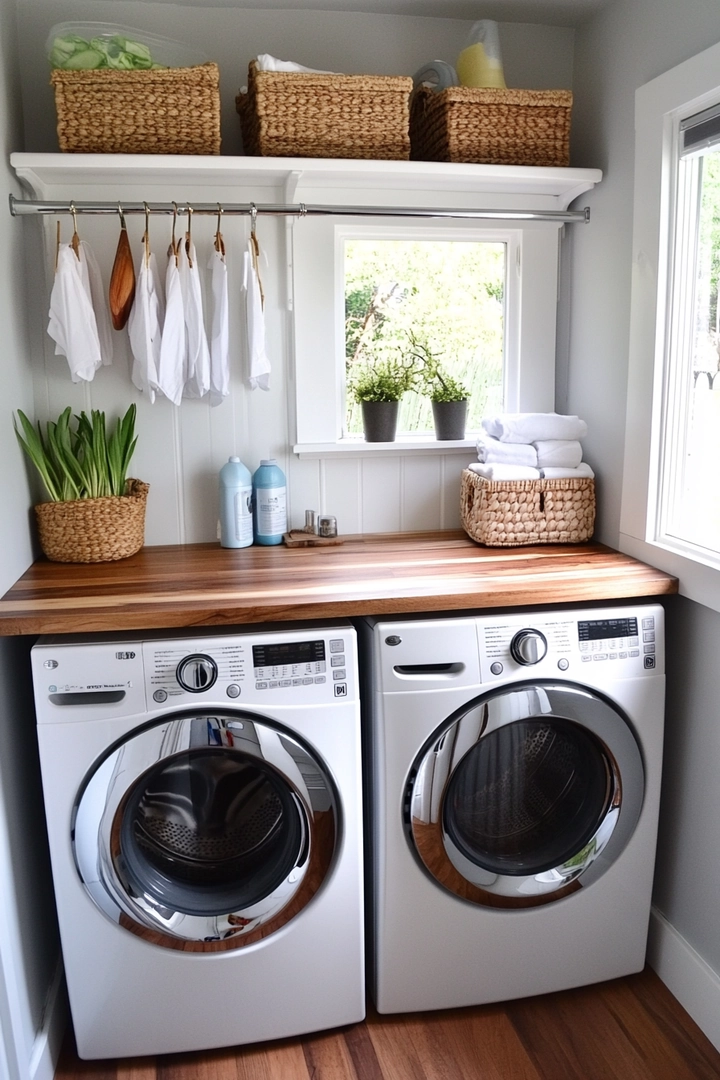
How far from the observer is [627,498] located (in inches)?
82.0

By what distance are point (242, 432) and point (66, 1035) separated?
147 centimetres

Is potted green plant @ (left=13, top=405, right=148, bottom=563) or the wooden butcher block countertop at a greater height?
potted green plant @ (left=13, top=405, right=148, bottom=563)

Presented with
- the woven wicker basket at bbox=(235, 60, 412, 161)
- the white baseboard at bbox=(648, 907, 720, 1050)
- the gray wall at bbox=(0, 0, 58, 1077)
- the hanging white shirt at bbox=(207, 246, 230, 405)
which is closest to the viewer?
the gray wall at bbox=(0, 0, 58, 1077)

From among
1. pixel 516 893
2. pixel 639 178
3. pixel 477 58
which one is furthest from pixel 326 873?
pixel 477 58

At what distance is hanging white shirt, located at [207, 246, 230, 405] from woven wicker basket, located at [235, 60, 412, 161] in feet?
0.90

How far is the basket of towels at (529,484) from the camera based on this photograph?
213 cm

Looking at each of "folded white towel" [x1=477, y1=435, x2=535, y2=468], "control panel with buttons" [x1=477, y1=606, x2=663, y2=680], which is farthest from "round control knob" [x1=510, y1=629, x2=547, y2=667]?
"folded white towel" [x1=477, y1=435, x2=535, y2=468]

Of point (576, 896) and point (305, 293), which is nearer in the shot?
point (576, 896)

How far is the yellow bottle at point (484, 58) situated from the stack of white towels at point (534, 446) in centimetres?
80

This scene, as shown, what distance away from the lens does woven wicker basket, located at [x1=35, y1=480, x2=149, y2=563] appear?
6.54ft

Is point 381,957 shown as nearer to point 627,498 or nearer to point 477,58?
point 627,498

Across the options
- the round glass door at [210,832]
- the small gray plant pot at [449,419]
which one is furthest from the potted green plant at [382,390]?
the round glass door at [210,832]

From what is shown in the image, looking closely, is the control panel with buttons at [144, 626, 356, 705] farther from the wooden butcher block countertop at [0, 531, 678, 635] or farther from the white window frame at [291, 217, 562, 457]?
the white window frame at [291, 217, 562, 457]

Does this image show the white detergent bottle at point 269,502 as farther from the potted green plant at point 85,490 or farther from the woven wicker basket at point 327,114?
the woven wicker basket at point 327,114
